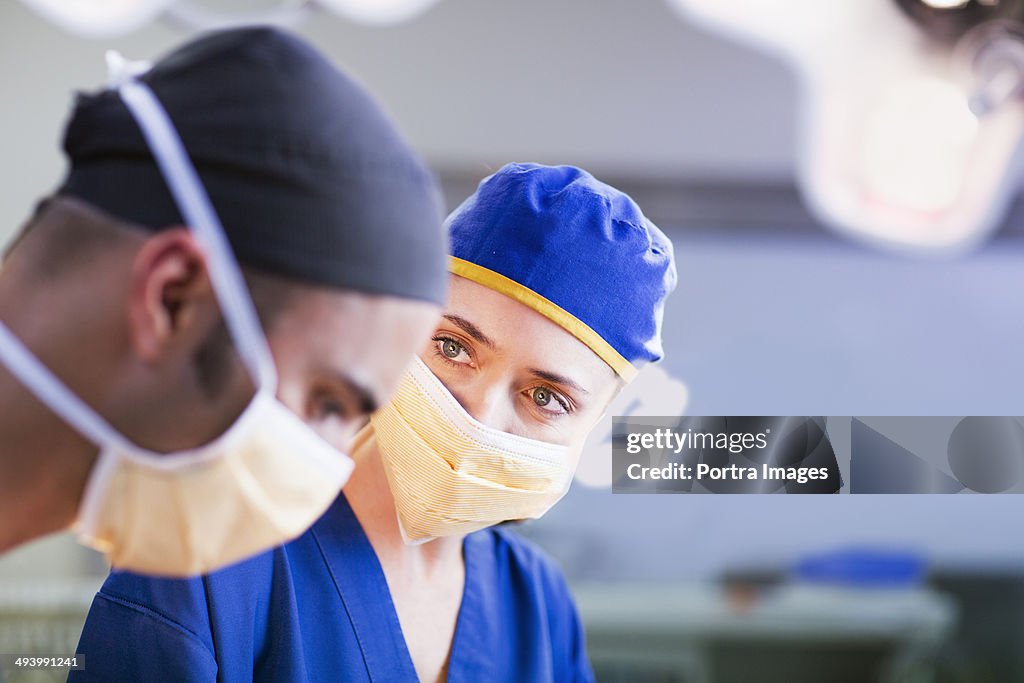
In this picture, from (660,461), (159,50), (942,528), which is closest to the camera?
(660,461)

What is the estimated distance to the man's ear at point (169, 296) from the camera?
0.65 metres

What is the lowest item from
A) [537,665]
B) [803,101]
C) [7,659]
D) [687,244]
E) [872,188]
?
[7,659]

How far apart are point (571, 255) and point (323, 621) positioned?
0.54 meters

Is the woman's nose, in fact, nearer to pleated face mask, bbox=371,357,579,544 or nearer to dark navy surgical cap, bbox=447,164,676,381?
pleated face mask, bbox=371,357,579,544

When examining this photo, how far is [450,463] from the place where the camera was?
3.75 feet

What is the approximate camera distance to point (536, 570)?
1.48m

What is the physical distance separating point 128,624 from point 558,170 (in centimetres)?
75

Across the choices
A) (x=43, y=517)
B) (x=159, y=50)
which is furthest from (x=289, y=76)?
(x=159, y=50)

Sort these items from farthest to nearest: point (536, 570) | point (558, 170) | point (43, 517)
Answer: point (536, 570)
point (558, 170)
point (43, 517)

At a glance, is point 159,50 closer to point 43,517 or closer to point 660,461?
point 660,461

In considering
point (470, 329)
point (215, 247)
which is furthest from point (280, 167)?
point (470, 329)

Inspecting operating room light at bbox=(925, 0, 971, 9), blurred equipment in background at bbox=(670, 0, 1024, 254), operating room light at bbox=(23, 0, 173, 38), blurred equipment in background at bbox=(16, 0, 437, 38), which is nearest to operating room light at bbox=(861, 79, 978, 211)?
blurred equipment in background at bbox=(670, 0, 1024, 254)

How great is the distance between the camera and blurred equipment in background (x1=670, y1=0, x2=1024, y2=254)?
6.60ft

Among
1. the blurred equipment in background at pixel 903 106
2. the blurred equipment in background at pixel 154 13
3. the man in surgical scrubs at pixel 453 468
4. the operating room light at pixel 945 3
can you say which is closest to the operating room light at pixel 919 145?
the blurred equipment in background at pixel 903 106
